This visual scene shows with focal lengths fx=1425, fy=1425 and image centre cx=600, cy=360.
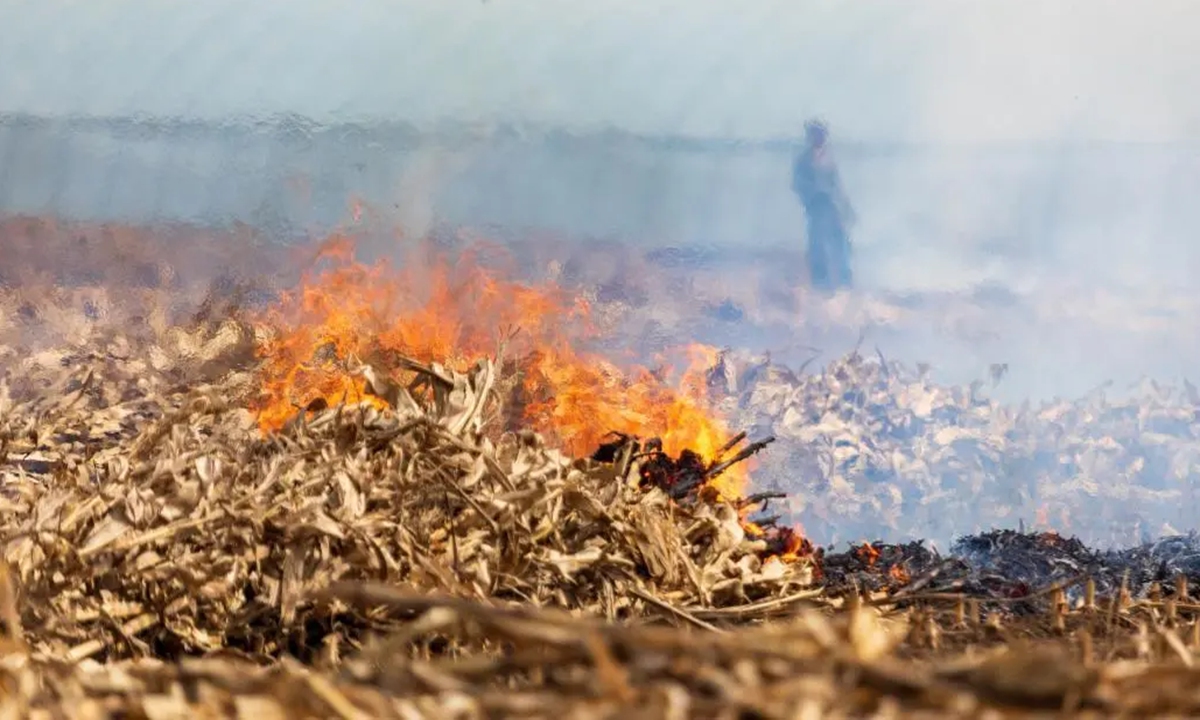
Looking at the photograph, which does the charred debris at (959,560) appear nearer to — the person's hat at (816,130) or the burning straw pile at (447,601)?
the burning straw pile at (447,601)

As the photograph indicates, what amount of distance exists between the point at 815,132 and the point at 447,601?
821cm

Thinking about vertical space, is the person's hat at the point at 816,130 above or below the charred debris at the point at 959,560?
above

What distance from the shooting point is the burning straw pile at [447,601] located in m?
1.02

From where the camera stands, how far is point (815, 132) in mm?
9008

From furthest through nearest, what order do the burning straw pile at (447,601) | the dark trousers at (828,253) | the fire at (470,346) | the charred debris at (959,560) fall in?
the dark trousers at (828,253) → the fire at (470,346) → the charred debris at (959,560) → the burning straw pile at (447,601)

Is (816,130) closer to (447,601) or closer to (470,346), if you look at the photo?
(470,346)

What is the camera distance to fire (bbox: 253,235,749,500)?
563 cm

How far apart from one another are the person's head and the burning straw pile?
18.6 ft

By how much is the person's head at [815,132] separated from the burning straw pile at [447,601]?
5.66m

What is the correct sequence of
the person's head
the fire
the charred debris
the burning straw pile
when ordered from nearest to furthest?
the burning straw pile
the charred debris
the fire
the person's head

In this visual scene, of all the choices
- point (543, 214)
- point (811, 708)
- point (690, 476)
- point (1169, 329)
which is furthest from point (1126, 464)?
point (811, 708)

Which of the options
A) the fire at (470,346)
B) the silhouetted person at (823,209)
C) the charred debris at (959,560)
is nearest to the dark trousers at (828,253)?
the silhouetted person at (823,209)

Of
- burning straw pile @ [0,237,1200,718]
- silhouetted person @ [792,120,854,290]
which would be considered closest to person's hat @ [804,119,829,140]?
silhouetted person @ [792,120,854,290]

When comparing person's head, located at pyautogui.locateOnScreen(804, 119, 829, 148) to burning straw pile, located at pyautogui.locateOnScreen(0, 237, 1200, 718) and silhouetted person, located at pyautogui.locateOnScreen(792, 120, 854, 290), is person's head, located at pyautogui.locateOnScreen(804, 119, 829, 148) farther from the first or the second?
burning straw pile, located at pyautogui.locateOnScreen(0, 237, 1200, 718)
